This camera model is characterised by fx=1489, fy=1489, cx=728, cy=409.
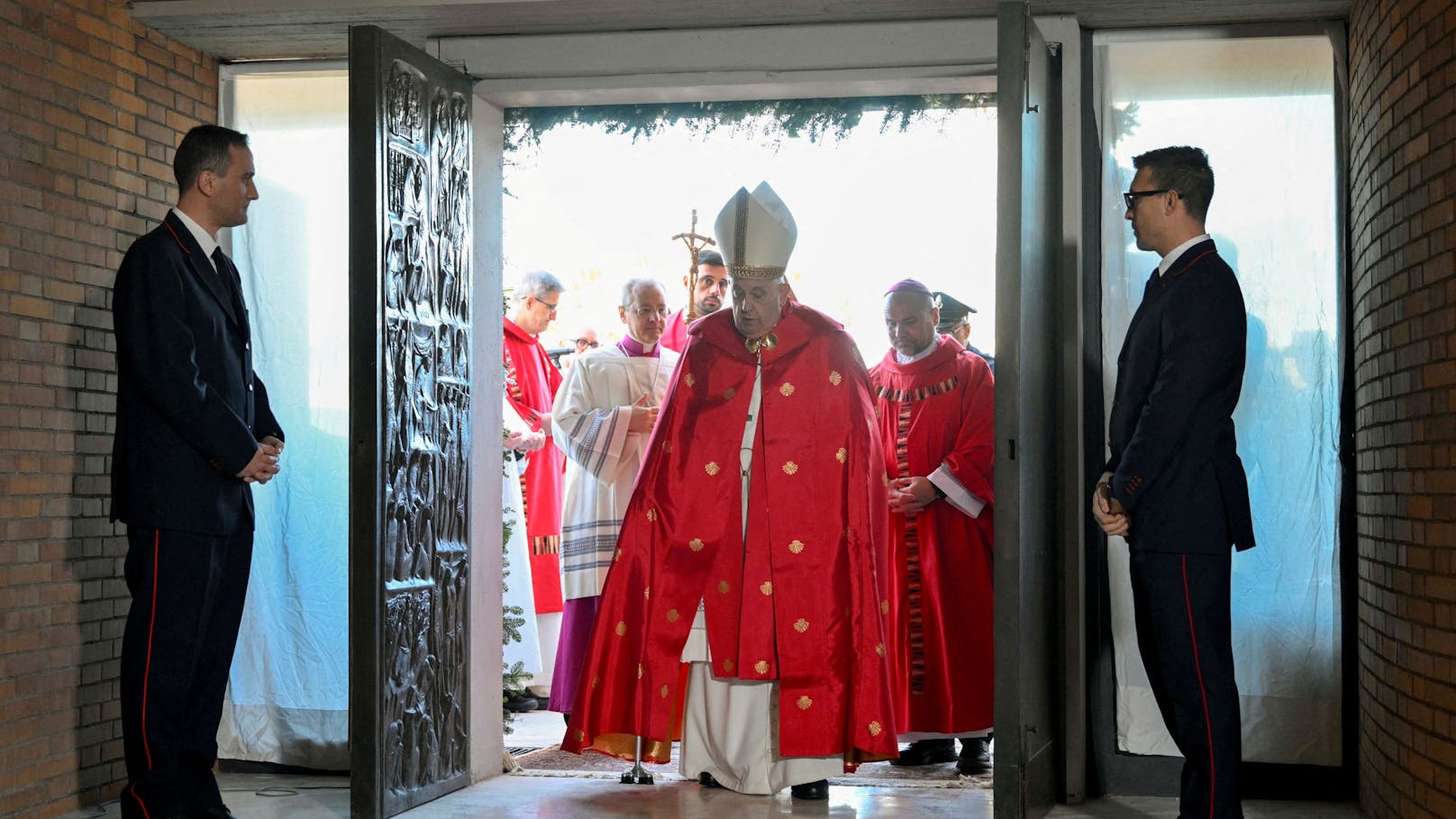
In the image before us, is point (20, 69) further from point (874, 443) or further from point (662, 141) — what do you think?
point (662, 141)

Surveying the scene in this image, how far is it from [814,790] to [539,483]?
9.29 feet

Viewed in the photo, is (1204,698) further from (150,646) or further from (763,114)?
(763,114)

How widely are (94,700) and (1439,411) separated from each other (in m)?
4.20

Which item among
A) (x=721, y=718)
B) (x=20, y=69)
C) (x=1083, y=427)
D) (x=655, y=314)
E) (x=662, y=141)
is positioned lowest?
(x=721, y=718)

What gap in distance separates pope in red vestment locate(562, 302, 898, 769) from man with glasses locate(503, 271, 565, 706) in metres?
2.20

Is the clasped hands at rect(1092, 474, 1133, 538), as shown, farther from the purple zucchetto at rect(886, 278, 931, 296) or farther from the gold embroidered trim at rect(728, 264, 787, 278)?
the purple zucchetto at rect(886, 278, 931, 296)

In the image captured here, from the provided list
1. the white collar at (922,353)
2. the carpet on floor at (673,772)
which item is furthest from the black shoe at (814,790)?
the white collar at (922,353)

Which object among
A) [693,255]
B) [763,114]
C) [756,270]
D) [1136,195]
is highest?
[763,114]

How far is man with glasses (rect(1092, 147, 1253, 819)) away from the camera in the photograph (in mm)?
4031

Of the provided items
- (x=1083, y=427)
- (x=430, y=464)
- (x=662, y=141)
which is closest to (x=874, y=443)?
(x=1083, y=427)

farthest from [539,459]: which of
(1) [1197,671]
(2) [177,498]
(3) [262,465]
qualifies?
(1) [1197,671]

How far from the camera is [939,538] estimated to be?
Answer: 5.89m

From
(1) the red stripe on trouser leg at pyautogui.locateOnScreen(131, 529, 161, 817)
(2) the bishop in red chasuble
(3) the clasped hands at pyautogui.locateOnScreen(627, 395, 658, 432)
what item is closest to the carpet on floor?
(3) the clasped hands at pyautogui.locateOnScreen(627, 395, 658, 432)

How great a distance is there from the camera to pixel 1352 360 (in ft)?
16.4
